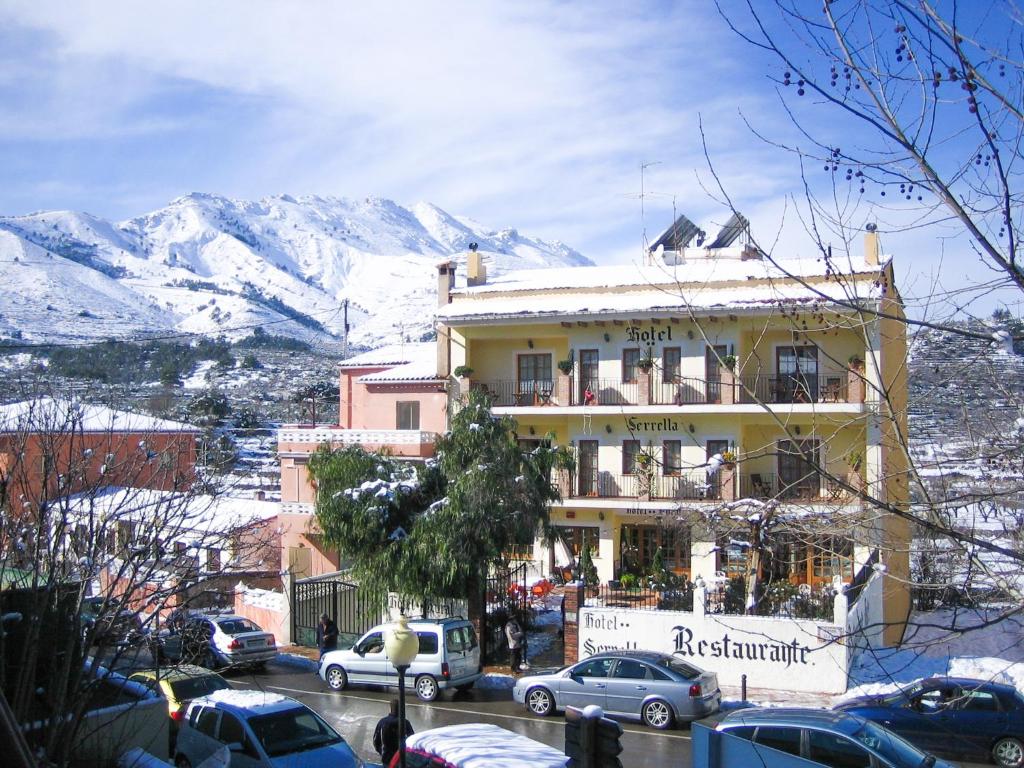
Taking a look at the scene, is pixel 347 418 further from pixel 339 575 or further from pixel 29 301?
pixel 29 301

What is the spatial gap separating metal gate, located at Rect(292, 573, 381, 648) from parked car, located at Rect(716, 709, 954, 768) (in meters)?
12.8

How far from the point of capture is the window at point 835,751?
11508 mm

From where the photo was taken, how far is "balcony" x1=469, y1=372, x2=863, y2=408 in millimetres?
26609

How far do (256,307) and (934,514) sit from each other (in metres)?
188

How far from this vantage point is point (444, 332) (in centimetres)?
→ 3147

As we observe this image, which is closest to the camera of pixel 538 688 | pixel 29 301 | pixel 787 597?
pixel 538 688

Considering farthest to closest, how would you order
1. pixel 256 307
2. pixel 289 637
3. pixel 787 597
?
pixel 256 307
pixel 289 637
pixel 787 597

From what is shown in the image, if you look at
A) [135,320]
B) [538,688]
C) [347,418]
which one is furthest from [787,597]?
[135,320]

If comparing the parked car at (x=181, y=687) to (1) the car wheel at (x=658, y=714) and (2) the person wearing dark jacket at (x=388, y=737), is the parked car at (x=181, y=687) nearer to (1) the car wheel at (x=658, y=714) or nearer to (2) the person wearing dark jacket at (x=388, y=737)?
(2) the person wearing dark jacket at (x=388, y=737)

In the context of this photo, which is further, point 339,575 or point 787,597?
point 339,575

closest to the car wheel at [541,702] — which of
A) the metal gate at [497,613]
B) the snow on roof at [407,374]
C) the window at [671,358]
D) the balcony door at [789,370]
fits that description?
the metal gate at [497,613]

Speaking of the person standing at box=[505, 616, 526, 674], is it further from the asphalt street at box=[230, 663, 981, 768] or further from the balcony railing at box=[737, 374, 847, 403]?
the balcony railing at box=[737, 374, 847, 403]

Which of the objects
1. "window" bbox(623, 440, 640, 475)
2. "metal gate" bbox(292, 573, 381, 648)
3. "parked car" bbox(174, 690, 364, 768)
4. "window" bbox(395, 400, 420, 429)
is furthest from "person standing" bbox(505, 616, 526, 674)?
"window" bbox(395, 400, 420, 429)

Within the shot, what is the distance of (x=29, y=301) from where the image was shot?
16112 centimetres
